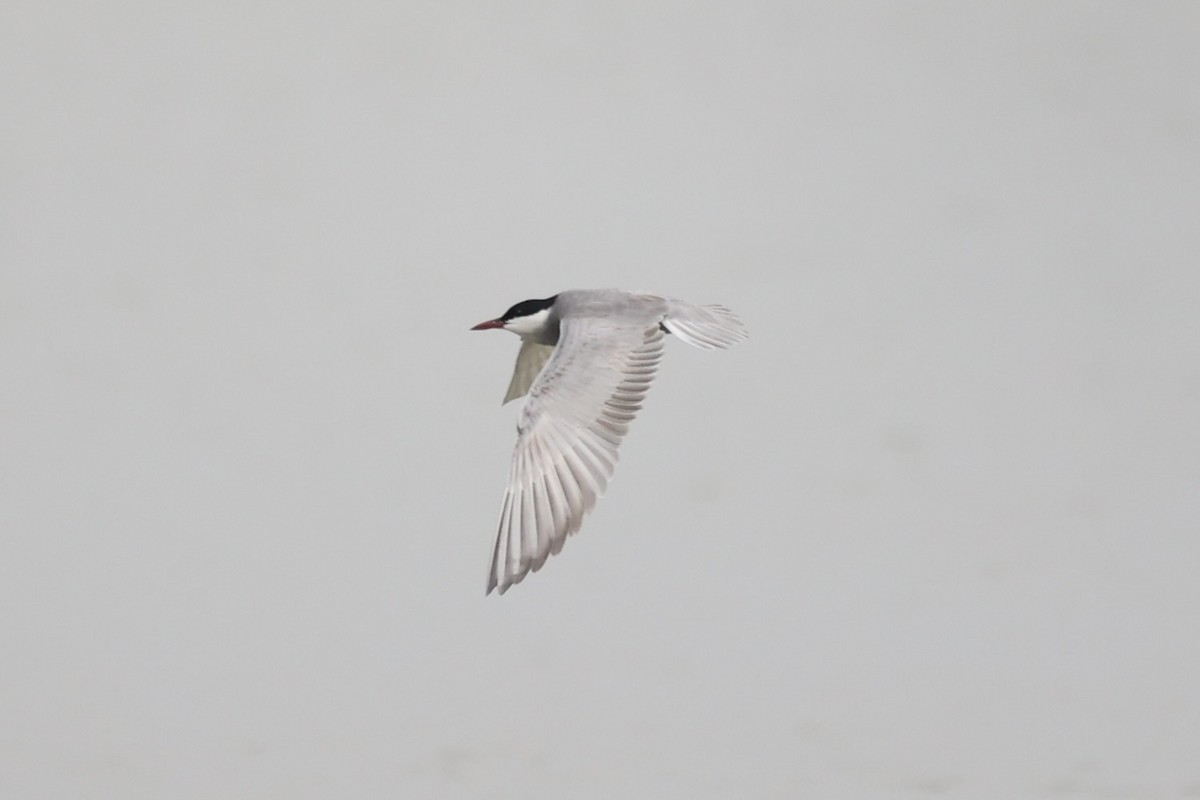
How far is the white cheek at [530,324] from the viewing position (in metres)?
3.64

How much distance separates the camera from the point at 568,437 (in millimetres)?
3133

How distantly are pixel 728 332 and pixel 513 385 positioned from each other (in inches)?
19.6

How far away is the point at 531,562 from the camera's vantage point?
2.95 m

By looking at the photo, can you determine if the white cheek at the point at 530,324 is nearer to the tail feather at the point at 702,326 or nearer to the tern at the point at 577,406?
the tern at the point at 577,406

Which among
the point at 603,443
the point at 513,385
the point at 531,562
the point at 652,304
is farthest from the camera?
the point at 513,385

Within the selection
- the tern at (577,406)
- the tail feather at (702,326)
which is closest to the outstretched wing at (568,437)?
the tern at (577,406)

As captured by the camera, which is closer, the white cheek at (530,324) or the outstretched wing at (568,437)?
the outstretched wing at (568,437)

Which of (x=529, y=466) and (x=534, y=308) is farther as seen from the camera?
(x=534, y=308)

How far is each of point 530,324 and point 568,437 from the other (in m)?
0.58

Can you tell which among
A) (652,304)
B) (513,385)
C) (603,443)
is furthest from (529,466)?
(513,385)

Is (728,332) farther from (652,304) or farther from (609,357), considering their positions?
(609,357)

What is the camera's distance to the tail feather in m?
3.55

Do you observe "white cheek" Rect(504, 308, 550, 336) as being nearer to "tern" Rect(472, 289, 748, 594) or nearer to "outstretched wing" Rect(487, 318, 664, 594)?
"tern" Rect(472, 289, 748, 594)

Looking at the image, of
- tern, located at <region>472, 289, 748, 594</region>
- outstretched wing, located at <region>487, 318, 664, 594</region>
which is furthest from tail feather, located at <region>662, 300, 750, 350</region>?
outstretched wing, located at <region>487, 318, 664, 594</region>
